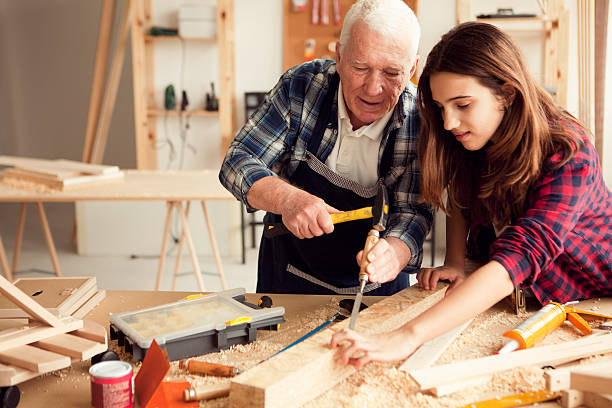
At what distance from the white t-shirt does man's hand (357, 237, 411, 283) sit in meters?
0.32

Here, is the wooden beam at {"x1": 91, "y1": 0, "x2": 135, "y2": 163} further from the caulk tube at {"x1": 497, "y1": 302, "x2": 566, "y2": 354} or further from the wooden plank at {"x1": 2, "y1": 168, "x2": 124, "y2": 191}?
the caulk tube at {"x1": 497, "y1": 302, "x2": 566, "y2": 354}

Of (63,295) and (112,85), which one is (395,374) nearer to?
(63,295)

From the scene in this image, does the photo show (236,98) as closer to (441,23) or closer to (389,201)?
(441,23)

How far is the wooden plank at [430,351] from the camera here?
1.43m

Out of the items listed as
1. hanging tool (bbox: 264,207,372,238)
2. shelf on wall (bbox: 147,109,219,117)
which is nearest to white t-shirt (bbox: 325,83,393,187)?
hanging tool (bbox: 264,207,372,238)

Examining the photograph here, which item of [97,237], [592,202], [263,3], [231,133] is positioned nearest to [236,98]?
[231,133]

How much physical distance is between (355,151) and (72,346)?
112 centimetres

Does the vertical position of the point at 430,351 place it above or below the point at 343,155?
below

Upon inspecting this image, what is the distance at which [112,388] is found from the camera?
1248 mm

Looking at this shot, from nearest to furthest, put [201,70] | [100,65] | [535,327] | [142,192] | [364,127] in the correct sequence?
[535,327]
[364,127]
[142,192]
[100,65]
[201,70]

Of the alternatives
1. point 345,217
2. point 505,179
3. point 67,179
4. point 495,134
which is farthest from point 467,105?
point 67,179

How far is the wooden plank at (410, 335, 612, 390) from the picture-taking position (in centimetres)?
131

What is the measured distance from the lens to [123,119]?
316 inches

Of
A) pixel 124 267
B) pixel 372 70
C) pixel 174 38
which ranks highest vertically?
pixel 174 38
